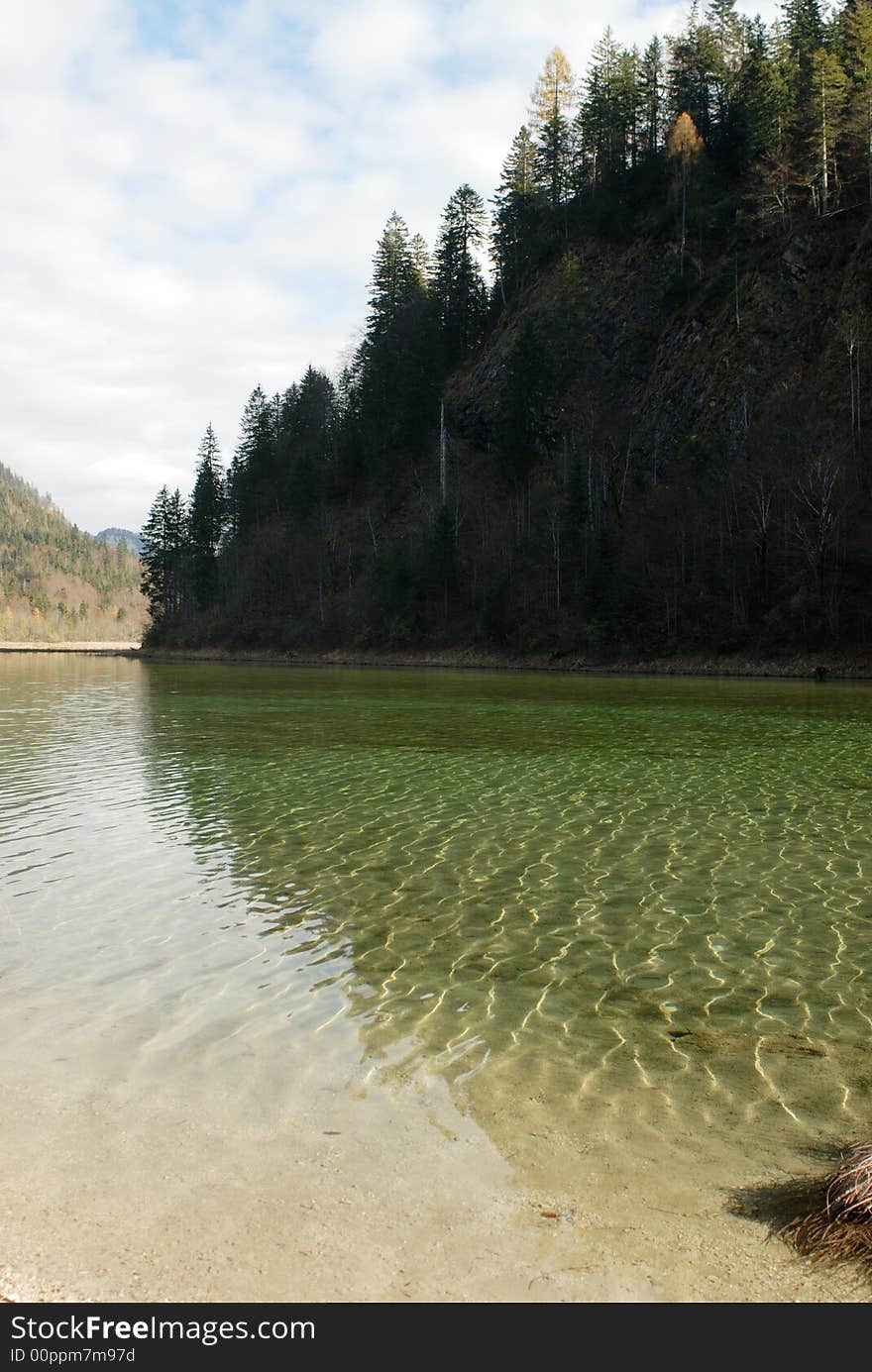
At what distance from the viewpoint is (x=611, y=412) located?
72.6m

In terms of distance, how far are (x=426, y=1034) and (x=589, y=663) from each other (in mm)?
50807

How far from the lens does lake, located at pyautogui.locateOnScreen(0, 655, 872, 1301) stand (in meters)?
3.62

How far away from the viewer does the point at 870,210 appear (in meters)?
60.4

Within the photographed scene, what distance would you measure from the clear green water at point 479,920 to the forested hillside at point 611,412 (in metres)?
37.2

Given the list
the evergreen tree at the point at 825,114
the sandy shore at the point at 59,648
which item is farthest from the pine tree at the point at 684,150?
the sandy shore at the point at 59,648

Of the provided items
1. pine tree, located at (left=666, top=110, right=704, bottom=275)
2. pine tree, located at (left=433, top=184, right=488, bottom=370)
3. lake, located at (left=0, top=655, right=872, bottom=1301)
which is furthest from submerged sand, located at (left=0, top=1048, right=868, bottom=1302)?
pine tree, located at (left=433, top=184, right=488, bottom=370)

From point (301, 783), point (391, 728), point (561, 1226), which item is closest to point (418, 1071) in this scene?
point (561, 1226)

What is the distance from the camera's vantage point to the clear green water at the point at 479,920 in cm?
548

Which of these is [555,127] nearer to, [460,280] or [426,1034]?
[460,280]

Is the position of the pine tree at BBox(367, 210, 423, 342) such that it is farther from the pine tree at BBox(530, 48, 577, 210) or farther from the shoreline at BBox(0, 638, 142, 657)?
the shoreline at BBox(0, 638, 142, 657)

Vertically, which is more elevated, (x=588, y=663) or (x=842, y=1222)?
(x=588, y=663)

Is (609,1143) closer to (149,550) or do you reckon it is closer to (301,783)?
(301,783)

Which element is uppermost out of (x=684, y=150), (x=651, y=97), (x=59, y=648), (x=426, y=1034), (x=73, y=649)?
(x=651, y=97)

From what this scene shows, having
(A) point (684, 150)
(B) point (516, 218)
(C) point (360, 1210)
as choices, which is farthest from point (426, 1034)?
(B) point (516, 218)
